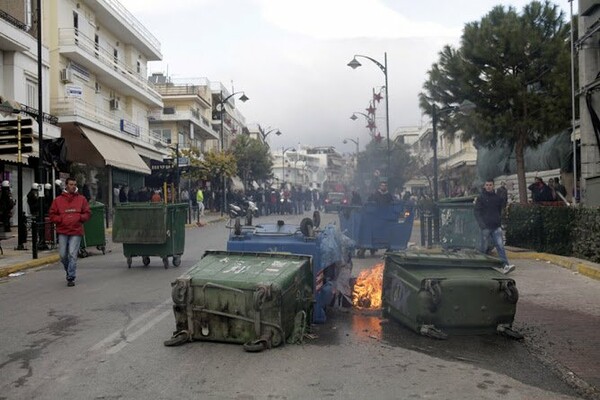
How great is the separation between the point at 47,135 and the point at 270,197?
2167 cm

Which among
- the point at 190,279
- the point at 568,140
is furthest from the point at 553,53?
the point at 190,279

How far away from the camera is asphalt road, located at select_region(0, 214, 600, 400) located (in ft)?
15.4

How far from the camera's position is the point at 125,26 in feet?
112

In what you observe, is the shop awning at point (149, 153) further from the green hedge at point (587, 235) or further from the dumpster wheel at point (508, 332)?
the dumpster wheel at point (508, 332)

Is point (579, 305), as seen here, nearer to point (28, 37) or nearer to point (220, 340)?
point (220, 340)

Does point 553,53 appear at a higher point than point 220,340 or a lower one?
higher

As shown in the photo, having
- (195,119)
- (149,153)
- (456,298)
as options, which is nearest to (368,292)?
(456,298)

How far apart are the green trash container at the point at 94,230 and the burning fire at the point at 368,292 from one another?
30.0 feet

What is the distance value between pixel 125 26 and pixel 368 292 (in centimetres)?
3043

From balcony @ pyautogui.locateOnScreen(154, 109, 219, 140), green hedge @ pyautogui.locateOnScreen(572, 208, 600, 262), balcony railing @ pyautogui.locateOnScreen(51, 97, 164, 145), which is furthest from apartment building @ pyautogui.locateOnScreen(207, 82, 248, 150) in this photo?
green hedge @ pyautogui.locateOnScreen(572, 208, 600, 262)

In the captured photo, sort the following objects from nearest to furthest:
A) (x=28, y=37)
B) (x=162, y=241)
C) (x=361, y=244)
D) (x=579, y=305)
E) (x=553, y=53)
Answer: (x=579, y=305)
(x=162, y=241)
(x=361, y=244)
(x=553, y=53)
(x=28, y=37)

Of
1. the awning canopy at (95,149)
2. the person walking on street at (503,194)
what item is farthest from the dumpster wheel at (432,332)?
the awning canopy at (95,149)

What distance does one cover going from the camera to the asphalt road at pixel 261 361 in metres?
4.69

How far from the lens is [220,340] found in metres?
5.95
